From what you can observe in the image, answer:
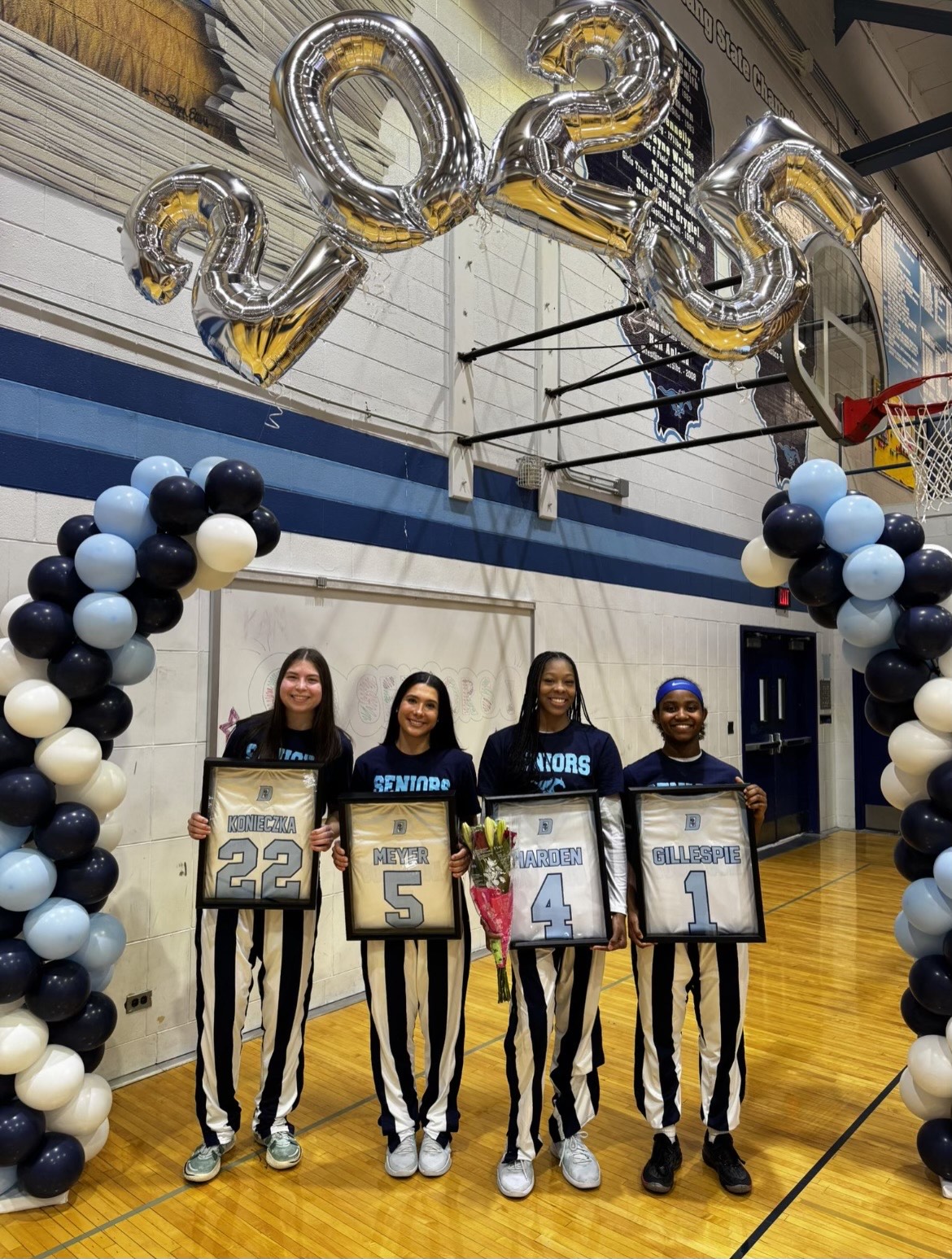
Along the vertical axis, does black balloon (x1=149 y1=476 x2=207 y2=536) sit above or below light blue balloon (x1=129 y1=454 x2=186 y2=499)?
below

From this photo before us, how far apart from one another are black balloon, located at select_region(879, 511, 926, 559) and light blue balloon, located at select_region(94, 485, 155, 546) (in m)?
2.13

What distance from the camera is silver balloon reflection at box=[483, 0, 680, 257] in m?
2.18

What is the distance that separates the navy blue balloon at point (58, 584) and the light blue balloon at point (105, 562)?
0.08 feet

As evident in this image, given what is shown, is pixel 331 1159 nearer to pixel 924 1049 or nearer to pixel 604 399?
pixel 924 1049

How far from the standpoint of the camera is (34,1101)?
2.28 m

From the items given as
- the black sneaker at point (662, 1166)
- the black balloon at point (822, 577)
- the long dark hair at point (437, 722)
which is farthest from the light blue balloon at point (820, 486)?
the black sneaker at point (662, 1166)

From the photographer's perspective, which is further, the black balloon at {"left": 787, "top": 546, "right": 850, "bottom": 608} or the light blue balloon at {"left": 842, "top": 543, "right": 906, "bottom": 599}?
the black balloon at {"left": 787, "top": 546, "right": 850, "bottom": 608}

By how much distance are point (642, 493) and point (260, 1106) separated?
15.4ft

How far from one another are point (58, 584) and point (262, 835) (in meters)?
0.92

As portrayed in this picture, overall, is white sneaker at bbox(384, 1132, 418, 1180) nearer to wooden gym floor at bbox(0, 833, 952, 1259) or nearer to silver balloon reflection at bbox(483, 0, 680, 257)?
wooden gym floor at bbox(0, 833, 952, 1259)

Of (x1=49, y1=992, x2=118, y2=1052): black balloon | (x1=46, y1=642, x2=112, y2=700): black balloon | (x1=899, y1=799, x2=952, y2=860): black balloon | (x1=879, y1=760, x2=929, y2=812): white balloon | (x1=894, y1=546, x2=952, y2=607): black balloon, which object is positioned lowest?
(x1=49, y1=992, x2=118, y2=1052): black balloon

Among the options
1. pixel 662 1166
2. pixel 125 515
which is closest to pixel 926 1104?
pixel 662 1166

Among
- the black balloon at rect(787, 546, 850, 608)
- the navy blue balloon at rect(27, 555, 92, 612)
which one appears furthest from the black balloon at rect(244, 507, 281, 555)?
the black balloon at rect(787, 546, 850, 608)

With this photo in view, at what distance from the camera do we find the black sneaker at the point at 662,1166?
2410 millimetres
